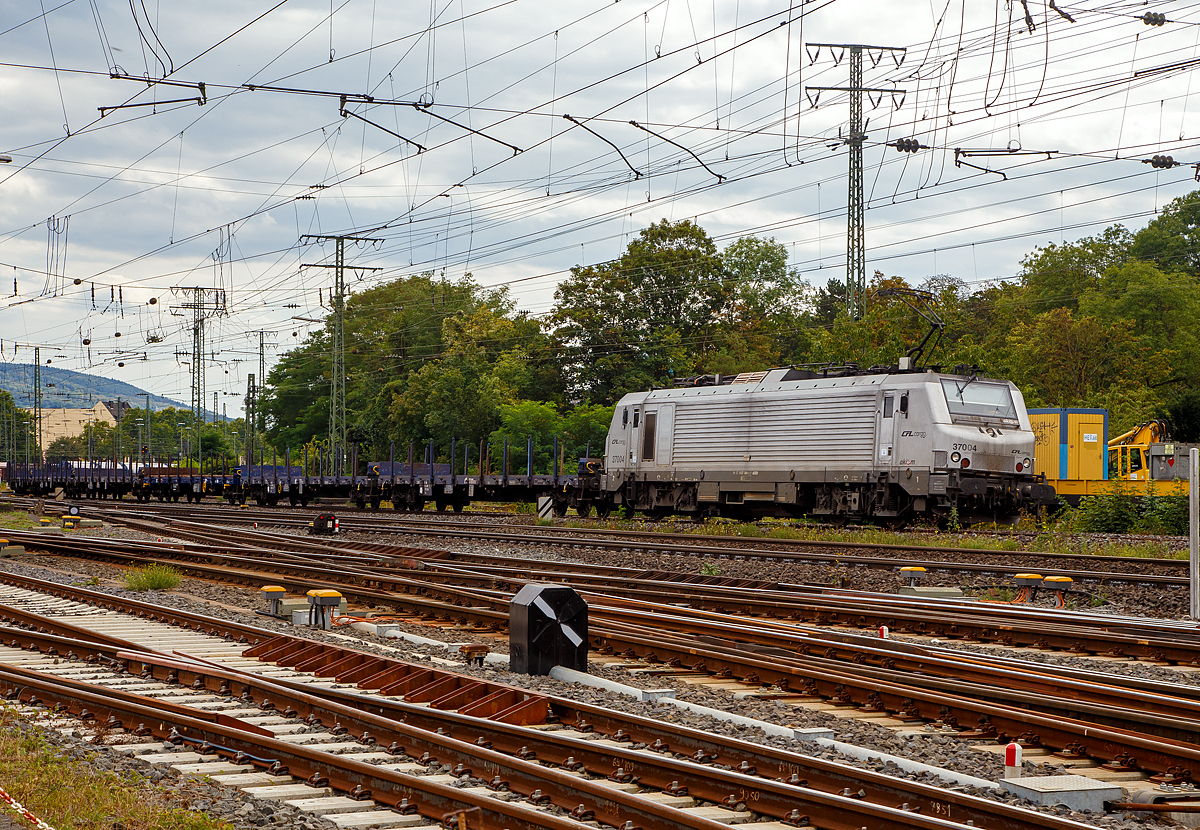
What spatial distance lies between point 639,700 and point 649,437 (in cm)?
2257

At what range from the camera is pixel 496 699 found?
25.2ft

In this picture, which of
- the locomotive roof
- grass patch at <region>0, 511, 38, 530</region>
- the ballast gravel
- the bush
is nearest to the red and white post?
the ballast gravel

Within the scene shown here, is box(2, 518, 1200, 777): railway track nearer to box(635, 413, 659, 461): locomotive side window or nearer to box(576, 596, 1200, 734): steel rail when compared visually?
box(576, 596, 1200, 734): steel rail

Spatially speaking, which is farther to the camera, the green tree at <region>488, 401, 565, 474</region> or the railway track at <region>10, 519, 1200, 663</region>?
the green tree at <region>488, 401, 565, 474</region>

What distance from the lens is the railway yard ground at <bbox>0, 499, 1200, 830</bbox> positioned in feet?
18.4

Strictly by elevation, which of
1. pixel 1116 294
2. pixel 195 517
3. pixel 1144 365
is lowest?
pixel 195 517

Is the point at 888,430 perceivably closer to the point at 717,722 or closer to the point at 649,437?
the point at 649,437

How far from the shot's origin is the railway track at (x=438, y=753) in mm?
5312

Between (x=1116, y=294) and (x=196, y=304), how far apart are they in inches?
1864

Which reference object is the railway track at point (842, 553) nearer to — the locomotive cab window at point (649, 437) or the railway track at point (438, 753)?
the locomotive cab window at point (649, 437)

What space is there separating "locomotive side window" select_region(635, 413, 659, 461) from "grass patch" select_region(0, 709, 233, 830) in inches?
955

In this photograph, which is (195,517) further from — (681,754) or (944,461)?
(681,754)

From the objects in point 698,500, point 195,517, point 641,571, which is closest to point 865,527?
point 698,500

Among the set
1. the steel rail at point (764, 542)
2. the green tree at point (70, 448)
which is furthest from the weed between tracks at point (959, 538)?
the green tree at point (70, 448)
